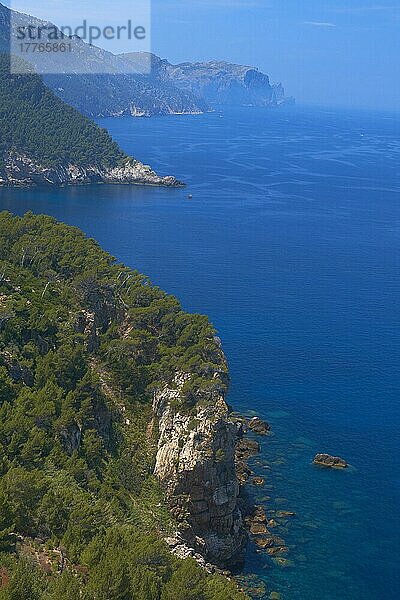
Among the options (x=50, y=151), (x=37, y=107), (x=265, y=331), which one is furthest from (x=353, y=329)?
(x=37, y=107)

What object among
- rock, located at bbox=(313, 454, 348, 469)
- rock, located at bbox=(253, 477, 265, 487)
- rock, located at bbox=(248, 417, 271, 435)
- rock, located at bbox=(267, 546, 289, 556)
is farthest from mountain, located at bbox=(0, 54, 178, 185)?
rock, located at bbox=(267, 546, 289, 556)

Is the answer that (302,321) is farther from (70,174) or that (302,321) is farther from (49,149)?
(49,149)

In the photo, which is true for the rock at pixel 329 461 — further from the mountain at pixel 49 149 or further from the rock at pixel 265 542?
the mountain at pixel 49 149

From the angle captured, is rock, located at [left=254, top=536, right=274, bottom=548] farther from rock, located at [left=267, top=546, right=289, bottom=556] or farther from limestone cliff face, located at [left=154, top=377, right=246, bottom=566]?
limestone cliff face, located at [left=154, top=377, right=246, bottom=566]

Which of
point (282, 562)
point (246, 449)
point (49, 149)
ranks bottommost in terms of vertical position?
point (282, 562)

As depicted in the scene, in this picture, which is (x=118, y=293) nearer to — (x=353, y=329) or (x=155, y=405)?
(x=155, y=405)

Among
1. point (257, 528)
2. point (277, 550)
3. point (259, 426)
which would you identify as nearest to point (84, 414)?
point (257, 528)
